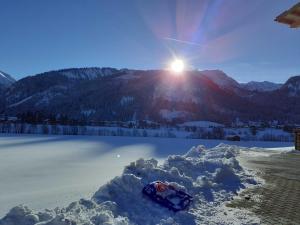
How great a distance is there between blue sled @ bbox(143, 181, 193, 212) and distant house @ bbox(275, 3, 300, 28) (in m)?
3.32

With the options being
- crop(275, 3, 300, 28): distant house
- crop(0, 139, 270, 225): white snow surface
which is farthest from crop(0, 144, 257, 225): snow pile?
crop(275, 3, 300, 28): distant house

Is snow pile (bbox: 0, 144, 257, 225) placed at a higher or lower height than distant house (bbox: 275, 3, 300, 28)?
lower

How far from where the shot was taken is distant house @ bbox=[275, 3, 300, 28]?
14.4ft

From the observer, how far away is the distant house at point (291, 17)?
438cm

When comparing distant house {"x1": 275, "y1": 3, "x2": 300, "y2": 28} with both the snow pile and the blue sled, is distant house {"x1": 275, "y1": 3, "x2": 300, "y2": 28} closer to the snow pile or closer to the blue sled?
the snow pile

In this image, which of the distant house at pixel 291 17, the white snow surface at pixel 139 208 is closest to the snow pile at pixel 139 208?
the white snow surface at pixel 139 208

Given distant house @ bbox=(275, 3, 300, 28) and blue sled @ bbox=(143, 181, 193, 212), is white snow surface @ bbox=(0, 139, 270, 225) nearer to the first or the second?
blue sled @ bbox=(143, 181, 193, 212)

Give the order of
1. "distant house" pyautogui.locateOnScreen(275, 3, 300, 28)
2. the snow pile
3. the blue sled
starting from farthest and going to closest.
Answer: the blue sled
the snow pile
"distant house" pyautogui.locateOnScreen(275, 3, 300, 28)

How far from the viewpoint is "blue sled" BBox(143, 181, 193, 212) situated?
20.8 ft

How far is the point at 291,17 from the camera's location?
15.2 ft

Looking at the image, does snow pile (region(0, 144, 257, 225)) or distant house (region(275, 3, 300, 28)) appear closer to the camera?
distant house (region(275, 3, 300, 28))

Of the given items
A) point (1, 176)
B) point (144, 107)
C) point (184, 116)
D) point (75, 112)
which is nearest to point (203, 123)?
point (184, 116)

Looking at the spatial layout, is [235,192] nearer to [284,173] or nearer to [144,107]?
[284,173]

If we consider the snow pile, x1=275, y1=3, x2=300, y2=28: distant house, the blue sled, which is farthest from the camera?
the blue sled
